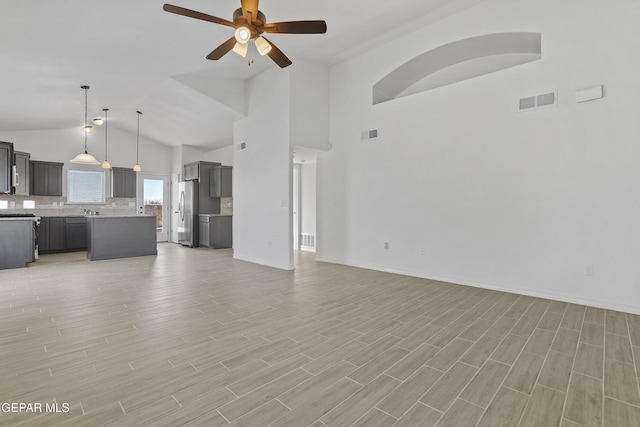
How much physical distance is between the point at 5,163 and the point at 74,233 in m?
2.44

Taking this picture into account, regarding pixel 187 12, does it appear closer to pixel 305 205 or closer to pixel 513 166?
pixel 513 166

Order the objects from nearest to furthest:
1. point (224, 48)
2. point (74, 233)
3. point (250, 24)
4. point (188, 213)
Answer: point (250, 24), point (224, 48), point (74, 233), point (188, 213)

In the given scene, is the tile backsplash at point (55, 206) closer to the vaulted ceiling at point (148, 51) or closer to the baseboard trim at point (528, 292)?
the vaulted ceiling at point (148, 51)

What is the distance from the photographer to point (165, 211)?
10625 millimetres

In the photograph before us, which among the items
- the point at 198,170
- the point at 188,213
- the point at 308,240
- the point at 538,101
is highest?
the point at 538,101

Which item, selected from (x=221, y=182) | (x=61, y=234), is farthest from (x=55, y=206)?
(x=221, y=182)

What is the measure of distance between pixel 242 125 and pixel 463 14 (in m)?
4.66

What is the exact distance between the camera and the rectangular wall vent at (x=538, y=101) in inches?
155

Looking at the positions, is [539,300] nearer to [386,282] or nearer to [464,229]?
[464,229]

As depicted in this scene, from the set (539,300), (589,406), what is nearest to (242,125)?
(539,300)

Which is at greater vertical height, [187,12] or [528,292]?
[187,12]

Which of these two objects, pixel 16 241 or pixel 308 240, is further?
pixel 308 240

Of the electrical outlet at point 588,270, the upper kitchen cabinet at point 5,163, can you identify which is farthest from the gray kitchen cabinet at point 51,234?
the electrical outlet at point 588,270

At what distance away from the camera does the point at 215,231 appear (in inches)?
352
